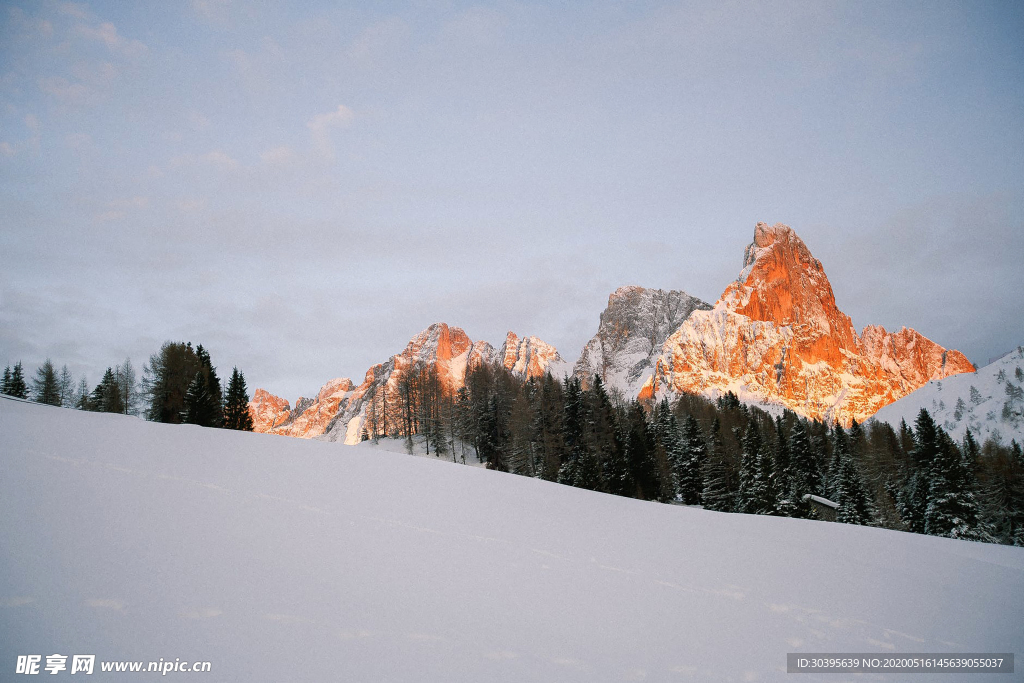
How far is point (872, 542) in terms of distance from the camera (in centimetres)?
1329

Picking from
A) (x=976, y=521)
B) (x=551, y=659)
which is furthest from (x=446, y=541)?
(x=976, y=521)

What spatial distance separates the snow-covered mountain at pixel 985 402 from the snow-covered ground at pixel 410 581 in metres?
78.8

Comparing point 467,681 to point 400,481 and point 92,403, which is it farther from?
point 92,403

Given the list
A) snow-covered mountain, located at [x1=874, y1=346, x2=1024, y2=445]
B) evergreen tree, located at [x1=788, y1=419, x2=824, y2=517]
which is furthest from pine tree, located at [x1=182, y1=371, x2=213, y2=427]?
snow-covered mountain, located at [x1=874, y1=346, x2=1024, y2=445]

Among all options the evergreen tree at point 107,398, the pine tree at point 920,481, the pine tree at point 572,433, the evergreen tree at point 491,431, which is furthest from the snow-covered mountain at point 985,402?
the evergreen tree at point 107,398

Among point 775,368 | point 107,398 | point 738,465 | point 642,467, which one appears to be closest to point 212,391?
point 107,398

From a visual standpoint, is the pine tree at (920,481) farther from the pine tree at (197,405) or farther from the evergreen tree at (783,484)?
the pine tree at (197,405)

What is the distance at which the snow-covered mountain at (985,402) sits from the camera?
7225 cm

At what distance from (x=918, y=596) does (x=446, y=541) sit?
9200 mm

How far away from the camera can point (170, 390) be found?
3694 cm

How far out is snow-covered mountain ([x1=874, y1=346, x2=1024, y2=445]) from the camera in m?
72.2

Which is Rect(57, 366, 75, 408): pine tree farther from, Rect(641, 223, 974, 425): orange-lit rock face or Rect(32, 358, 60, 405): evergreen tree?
Rect(641, 223, 974, 425): orange-lit rock face

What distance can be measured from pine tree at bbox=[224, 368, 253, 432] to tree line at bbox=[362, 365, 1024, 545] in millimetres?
16240

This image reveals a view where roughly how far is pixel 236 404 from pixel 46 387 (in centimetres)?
2870
